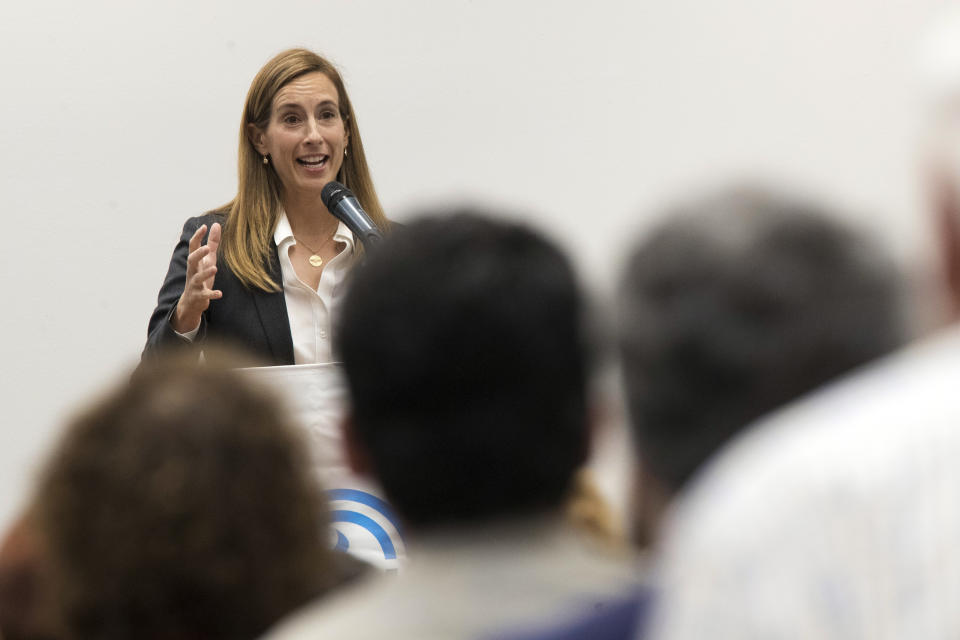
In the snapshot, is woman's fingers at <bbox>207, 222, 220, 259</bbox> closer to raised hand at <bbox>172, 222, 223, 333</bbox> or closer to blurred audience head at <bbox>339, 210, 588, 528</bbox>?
raised hand at <bbox>172, 222, 223, 333</bbox>

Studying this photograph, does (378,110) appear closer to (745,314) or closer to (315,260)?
(315,260)

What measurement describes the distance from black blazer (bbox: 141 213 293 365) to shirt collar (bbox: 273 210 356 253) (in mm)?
62

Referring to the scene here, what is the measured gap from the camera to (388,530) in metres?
2.08

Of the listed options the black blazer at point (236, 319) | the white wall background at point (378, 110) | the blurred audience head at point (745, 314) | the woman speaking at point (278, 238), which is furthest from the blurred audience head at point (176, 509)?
the white wall background at point (378, 110)

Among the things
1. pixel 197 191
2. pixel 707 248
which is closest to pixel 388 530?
pixel 707 248

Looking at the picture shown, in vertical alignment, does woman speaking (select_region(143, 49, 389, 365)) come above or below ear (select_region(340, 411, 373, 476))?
above

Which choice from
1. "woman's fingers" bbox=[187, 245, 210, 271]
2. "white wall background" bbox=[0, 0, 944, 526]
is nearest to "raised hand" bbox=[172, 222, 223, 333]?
"woman's fingers" bbox=[187, 245, 210, 271]

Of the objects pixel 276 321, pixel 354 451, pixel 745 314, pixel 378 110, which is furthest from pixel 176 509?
pixel 378 110

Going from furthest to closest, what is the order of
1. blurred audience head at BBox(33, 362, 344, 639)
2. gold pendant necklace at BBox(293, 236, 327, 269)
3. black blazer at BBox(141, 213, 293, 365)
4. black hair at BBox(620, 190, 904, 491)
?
1. gold pendant necklace at BBox(293, 236, 327, 269)
2. black blazer at BBox(141, 213, 293, 365)
3. blurred audience head at BBox(33, 362, 344, 639)
4. black hair at BBox(620, 190, 904, 491)

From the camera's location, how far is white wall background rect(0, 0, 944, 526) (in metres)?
4.12

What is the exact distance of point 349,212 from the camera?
2711 millimetres

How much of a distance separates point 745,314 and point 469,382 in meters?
0.22

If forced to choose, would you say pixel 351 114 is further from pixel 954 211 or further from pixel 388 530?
pixel 954 211

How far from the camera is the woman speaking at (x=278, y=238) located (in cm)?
280
